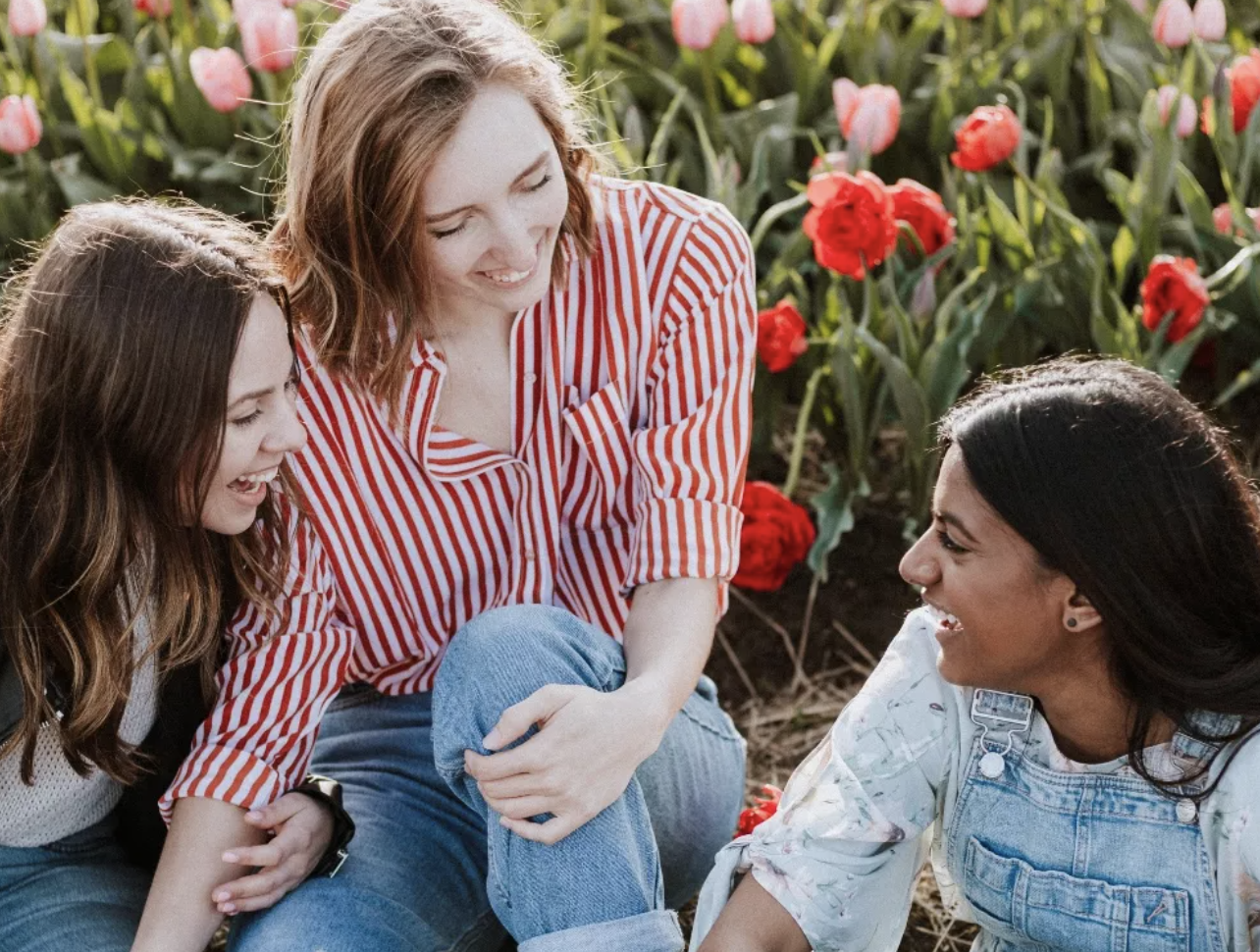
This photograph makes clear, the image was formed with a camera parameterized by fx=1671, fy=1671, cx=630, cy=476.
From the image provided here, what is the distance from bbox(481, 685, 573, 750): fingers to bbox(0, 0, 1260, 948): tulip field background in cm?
77

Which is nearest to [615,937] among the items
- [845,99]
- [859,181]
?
[859,181]

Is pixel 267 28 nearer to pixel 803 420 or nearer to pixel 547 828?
pixel 803 420

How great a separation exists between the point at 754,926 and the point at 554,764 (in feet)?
0.81

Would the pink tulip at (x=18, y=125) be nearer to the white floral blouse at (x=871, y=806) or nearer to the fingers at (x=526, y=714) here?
the fingers at (x=526, y=714)

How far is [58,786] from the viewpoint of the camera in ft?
5.98

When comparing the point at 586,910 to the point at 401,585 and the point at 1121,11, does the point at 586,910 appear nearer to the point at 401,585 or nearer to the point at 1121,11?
the point at 401,585

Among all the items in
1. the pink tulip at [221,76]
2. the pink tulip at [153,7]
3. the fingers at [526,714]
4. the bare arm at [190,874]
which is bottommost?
the bare arm at [190,874]

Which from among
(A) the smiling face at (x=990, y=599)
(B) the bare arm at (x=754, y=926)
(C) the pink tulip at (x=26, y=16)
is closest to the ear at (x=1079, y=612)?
(A) the smiling face at (x=990, y=599)

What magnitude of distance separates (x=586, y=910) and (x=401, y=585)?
0.52 metres

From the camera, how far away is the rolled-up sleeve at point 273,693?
1817 millimetres

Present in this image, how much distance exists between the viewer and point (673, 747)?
1.93 m

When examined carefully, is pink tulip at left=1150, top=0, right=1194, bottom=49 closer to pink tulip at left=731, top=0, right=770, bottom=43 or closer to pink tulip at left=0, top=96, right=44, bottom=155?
pink tulip at left=731, top=0, right=770, bottom=43

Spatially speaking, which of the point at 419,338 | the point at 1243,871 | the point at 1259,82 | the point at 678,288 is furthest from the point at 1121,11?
the point at 1243,871

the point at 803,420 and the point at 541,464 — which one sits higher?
the point at 541,464
